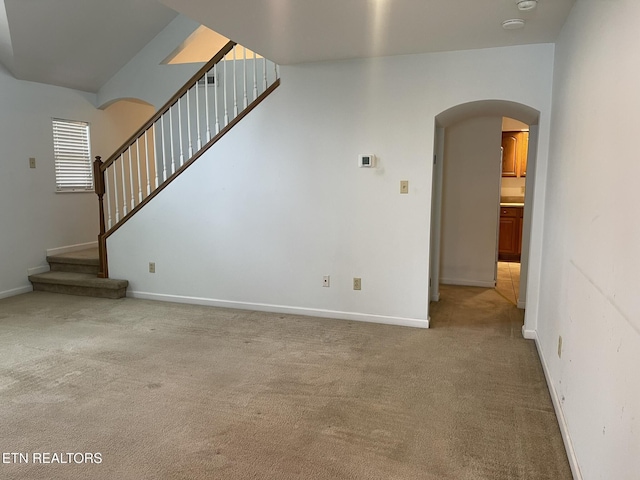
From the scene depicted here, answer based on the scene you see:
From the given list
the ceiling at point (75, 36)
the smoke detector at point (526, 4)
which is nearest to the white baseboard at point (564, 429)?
the smoke detector at point (526, 4)

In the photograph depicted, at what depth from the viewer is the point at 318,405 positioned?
260 centimetres

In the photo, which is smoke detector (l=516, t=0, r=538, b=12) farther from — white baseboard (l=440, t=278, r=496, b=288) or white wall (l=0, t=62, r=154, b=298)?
white wall (l=0, t=62, r=154, b=298)

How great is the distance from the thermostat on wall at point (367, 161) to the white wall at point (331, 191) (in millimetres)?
63

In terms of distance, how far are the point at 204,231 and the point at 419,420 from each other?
Answer: 3010 mm

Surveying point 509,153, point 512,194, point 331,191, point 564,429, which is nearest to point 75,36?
point 331,191

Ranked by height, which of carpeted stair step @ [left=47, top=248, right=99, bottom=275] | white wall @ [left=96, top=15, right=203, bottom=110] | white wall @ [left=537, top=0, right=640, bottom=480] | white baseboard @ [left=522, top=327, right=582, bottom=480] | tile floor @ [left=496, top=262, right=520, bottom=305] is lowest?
white baseboard @ [left=522, top=327, right=582, bottom=480]

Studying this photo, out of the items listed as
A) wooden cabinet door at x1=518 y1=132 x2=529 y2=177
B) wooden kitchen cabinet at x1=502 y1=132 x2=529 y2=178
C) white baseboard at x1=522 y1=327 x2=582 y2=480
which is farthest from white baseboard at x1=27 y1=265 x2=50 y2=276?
wooden cabinet door at x1=518 y1=132 x2=529 y2=177

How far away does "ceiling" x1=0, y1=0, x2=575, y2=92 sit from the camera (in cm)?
271

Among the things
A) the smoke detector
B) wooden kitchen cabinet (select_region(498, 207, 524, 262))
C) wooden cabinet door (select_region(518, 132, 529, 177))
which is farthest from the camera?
wooden cabinet door (select_region(518, 132, 529, 177))

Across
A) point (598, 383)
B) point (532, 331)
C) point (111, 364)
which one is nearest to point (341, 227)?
point (532, 331)

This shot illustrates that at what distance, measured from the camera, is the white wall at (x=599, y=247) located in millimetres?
1425

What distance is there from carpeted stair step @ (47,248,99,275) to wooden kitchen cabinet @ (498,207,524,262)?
18.7 ft

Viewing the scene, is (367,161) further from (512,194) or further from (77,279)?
(512,194)

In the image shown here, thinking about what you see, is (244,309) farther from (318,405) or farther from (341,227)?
(318,405)
